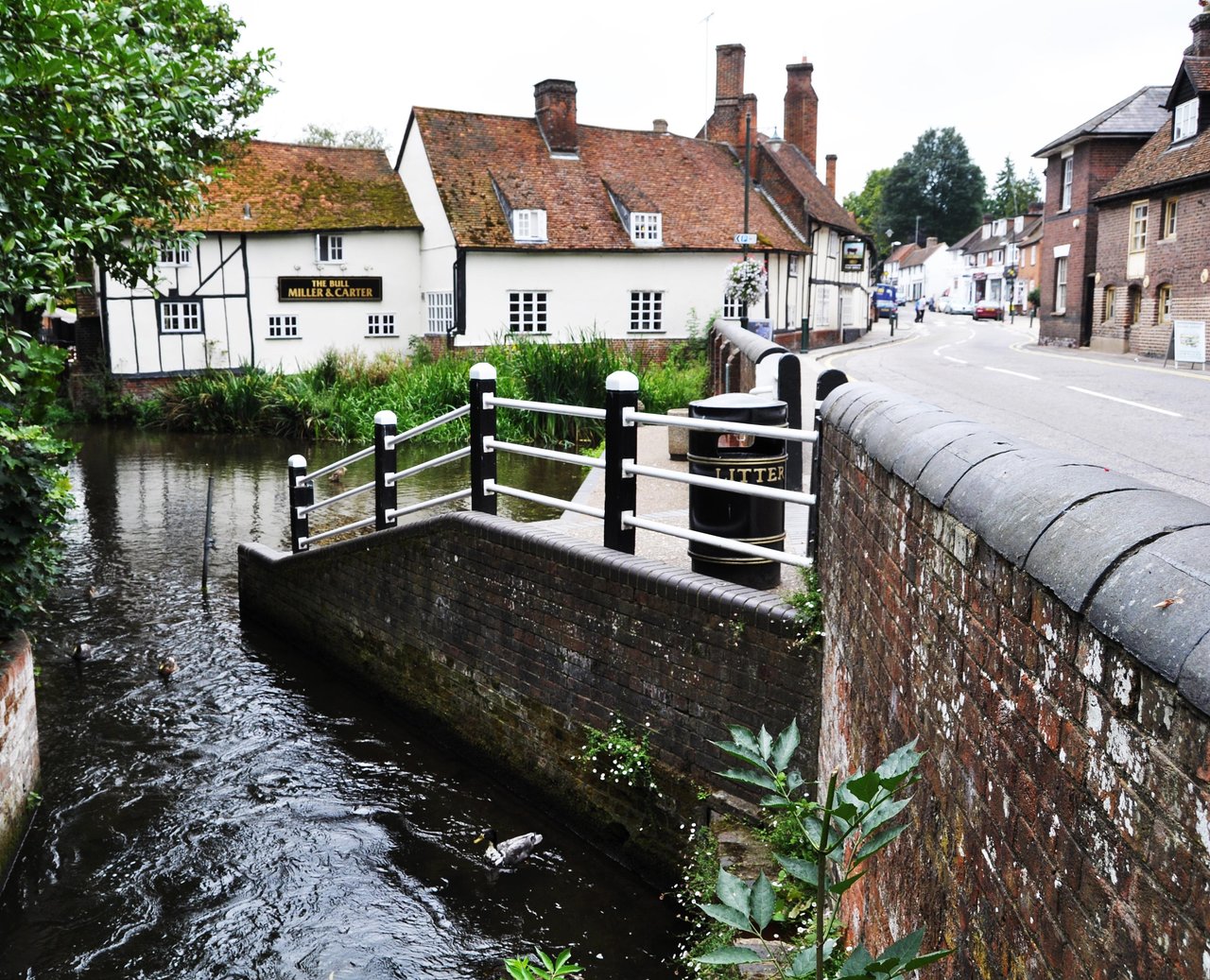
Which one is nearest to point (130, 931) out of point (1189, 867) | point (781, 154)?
point (1189, 867)

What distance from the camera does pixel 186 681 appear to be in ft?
32.6

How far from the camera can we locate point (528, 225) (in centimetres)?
3250

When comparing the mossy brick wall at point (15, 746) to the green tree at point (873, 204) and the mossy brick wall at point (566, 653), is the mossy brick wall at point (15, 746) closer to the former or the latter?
the mossy brick wall at point (566, 653)

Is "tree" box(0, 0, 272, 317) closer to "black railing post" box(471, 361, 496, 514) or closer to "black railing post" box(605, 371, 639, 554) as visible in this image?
"black railing post" box(471, 361, 496, 514)

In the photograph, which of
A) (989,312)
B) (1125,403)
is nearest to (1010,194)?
(989,312)

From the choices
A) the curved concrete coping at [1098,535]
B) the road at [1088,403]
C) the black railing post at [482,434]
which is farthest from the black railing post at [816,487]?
the black railing post at [482,434]

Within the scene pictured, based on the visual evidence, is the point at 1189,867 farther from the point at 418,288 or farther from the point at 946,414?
the point at 418,288

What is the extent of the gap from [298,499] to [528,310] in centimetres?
2264

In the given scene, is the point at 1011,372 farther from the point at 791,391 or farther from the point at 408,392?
the point at 408,392

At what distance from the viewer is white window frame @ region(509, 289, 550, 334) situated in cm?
3256

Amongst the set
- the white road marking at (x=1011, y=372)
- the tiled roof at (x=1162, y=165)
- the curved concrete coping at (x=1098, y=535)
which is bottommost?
the white road marking at (x=1011, y=372)

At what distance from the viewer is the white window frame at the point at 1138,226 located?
29.6 metres

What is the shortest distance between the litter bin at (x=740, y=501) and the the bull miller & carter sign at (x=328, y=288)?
27.8 metres

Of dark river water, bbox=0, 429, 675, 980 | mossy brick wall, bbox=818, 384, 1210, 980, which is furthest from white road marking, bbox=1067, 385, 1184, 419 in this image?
mossy brick wall, bbox=818, 384, 1210, 980
